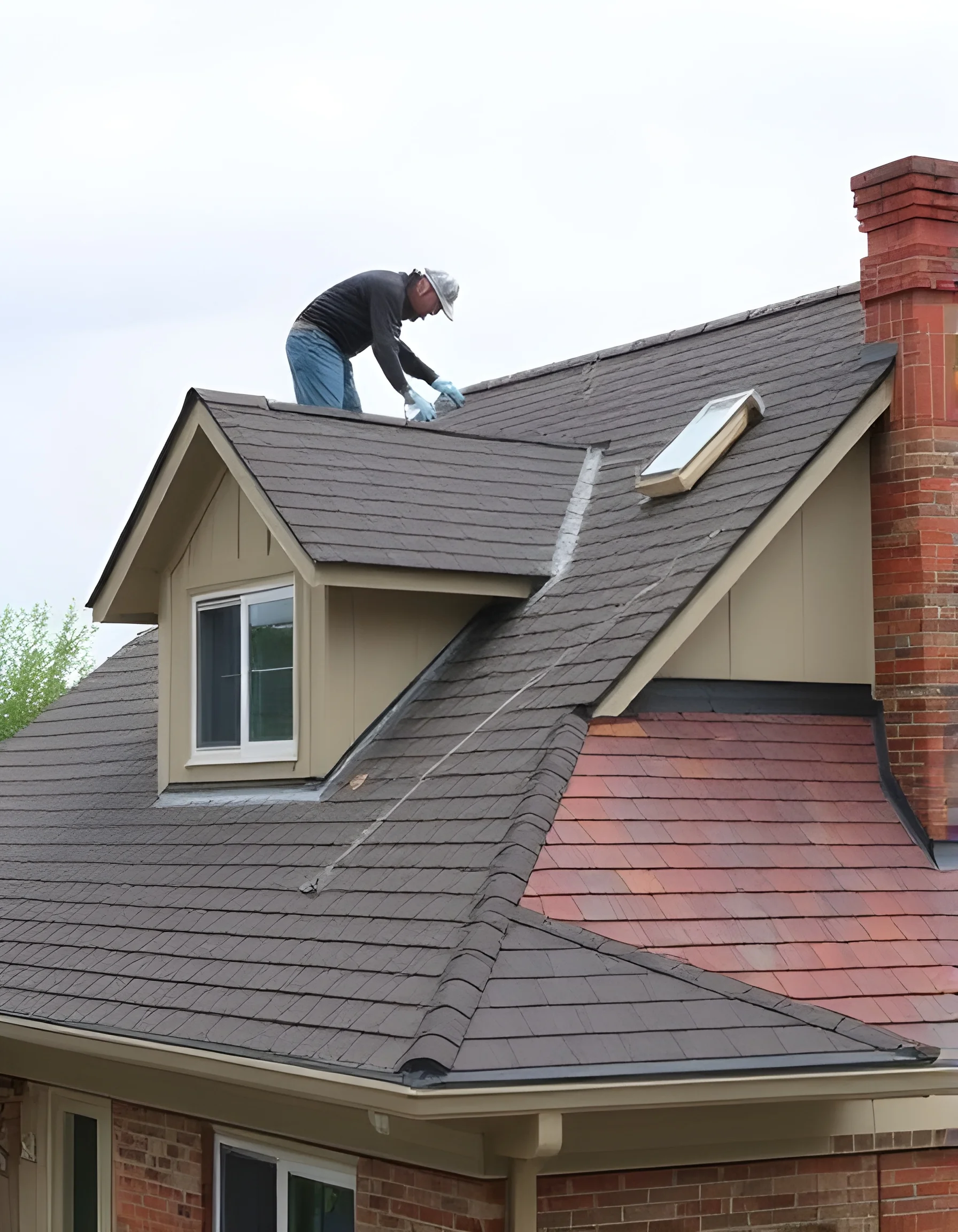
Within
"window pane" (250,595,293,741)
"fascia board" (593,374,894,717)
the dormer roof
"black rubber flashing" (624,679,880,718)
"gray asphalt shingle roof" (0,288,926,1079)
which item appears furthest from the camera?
"window pane" (250,595,293,741)

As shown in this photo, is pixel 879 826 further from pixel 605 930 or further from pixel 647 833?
pixel 605 930

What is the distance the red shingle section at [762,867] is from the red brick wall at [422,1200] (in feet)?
3.85

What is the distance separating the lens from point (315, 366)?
45.5 feet

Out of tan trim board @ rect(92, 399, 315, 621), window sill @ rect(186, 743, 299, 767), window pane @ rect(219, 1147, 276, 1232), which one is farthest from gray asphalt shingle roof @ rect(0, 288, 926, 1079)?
window pane @ rect(219, 1147, 276, 1232)

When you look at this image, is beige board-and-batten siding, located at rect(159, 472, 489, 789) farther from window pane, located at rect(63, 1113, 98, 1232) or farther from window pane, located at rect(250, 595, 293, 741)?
window pane, located at rect(63, 1113, 98, 1232)

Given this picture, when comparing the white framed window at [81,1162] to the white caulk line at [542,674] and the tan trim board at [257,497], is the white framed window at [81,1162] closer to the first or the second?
the white caulk line at [542,674]

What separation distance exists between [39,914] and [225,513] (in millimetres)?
2706

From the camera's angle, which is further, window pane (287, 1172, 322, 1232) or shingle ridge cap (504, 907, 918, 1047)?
window pane (287, 1172, 322, 1232)

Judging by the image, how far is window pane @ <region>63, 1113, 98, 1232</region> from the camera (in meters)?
10.6

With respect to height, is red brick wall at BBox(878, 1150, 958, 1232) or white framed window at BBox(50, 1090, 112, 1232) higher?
red brick wall at BBox(878, 1150, 958, 1232)

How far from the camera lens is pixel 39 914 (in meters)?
10.6

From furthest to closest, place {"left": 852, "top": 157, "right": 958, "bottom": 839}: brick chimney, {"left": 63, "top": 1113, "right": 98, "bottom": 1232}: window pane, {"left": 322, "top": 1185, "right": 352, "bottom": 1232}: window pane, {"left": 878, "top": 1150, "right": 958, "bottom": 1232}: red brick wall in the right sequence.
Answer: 1. {"left": 63, "top": 1113, "right": 98, "bottom": 1232}: window pane
2. {"left": 852, "top": 157, "right": 958, "bottom": 839}: brick chimney
3. {"left": 322, "top": 1185, "right": 352, "bottom": 1232}: window pane
4. {"left": 878, "top": 1150, "right": 958, "bottom": 1232}: red brick wall

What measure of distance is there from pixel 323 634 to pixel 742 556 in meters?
2.47

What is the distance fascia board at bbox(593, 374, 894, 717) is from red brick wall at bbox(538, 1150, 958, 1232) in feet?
7.49
